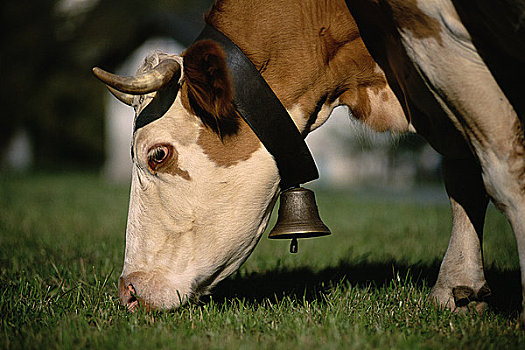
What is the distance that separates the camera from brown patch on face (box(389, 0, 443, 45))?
255cm

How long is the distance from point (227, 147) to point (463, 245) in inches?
62.4

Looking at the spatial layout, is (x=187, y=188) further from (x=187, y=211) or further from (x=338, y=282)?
(x=338, y=282)

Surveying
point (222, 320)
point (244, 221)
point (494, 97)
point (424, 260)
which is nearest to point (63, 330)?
point (222, 320)

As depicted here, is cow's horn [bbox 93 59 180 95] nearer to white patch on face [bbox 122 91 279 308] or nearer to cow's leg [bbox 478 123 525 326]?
white patch on face [bbox 122 91 279 308]

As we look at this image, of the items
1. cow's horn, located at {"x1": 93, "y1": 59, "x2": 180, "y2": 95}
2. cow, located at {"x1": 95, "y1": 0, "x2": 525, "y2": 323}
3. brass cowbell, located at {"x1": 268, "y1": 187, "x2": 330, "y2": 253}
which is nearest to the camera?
cow's horn, located at {"x1": 93, "y1": 59, "x2": 180, "y2": 95}

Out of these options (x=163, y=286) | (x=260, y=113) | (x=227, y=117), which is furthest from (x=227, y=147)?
(x=163, y=286)

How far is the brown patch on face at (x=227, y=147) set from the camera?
2.99 meters

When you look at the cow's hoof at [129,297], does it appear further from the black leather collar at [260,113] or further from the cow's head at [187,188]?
the black leather collar at [260,113]

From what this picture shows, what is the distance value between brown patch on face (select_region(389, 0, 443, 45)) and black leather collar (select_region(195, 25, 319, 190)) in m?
0.71

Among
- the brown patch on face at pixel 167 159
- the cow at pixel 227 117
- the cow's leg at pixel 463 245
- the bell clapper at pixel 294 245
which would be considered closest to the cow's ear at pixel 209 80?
the cow at pixel 227 117

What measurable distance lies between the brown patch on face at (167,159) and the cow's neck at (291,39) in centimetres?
64

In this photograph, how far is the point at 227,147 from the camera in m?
3.00

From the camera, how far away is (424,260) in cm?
493

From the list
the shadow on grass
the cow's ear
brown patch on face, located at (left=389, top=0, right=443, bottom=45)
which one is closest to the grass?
the shadow on grass
